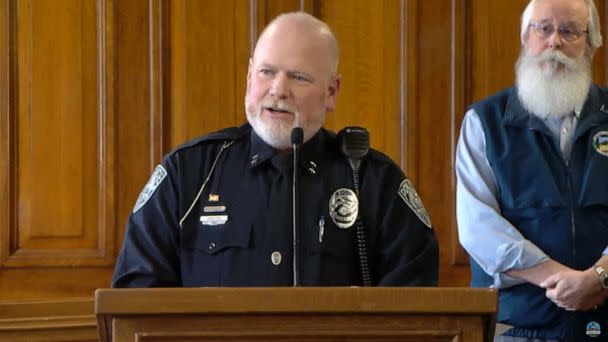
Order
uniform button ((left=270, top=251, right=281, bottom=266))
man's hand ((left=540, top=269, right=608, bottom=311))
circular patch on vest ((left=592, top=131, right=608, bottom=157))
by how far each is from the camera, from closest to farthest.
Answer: uniform button ((left=270, top=251, right=281, bottom=266)) → man's hand ((left=540, top=269, right=608, bottom=311)) → circular patch on vest ((left=592, top=131, right=608, bottom=157))

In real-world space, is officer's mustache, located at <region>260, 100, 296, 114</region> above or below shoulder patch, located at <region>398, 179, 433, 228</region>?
above

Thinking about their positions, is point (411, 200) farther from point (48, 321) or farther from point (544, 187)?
point (48, 321)

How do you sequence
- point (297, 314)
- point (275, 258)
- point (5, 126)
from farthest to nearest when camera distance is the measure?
1. point (5, 126)
2. point (275, 258)
3. point (297, 314)

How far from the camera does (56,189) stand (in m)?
4.10

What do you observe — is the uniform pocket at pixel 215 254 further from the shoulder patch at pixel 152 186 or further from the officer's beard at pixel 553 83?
the officer's beard at pixel 553 83

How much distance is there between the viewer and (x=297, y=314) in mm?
1846

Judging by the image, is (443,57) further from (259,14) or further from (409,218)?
(409,218)

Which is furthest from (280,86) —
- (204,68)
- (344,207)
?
(204,68)

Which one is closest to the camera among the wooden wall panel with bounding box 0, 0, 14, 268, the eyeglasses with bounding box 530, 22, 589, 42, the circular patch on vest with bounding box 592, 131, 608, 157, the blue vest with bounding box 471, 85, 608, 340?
the blue vest with bounding box 471, 85, 608, 340

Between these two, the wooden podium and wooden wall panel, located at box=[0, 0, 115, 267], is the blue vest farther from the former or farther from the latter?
wooden wall panel, located at box=[0, 0, 115, 267]

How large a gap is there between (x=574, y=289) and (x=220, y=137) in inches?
45.4

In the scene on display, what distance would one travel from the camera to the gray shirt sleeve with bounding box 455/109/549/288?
122 inches

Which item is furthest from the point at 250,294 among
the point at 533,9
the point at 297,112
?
the point at 533,9

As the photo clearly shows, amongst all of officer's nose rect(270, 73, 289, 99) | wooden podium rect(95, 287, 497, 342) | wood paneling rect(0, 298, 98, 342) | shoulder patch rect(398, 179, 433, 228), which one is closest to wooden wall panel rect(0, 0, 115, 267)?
wood paneling rect(0, 298, 98, 342)
